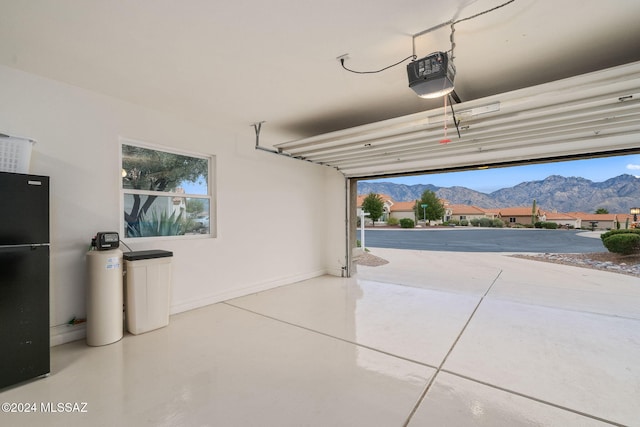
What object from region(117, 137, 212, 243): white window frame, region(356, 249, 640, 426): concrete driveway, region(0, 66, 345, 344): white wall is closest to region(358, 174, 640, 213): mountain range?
region(0, 66, 345, 344): white wall

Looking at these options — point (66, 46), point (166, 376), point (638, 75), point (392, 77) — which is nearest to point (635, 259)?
point (638, 75)

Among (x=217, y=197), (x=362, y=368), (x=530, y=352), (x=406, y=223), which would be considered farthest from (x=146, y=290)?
(x=406, y=223)

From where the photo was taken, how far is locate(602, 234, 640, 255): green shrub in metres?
7.56

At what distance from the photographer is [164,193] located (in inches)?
145

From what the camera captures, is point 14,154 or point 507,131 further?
point 507,131

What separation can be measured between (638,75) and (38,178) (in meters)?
4.80

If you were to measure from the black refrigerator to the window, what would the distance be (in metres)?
1.15

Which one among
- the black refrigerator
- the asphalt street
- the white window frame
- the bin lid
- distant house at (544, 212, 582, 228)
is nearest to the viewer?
the black refrigerator

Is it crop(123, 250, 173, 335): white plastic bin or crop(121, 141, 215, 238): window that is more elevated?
crop(121, 141, 215, 238): window

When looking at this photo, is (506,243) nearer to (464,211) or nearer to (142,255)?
(142,255)

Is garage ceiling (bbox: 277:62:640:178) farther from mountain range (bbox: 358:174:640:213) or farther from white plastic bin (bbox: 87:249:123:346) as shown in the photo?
white plastic bin (bbox: 87:249:123:346)

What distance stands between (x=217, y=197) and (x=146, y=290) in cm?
164

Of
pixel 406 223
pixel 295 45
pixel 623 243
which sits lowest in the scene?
pixel 623 243

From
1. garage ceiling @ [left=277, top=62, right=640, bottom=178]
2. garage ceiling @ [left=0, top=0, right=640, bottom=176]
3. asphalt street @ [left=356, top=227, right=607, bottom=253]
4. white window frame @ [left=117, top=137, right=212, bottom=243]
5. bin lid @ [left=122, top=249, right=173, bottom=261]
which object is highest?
garage ceiling @ [left=0, top=0, right=640, bottom=176]
